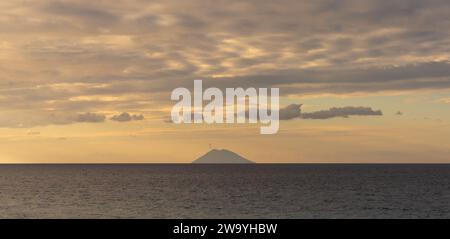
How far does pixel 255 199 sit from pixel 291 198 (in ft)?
22.6

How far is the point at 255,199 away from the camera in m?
96.2

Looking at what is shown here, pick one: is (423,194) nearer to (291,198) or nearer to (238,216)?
(291,198)

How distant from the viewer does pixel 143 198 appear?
98000 millimetres
